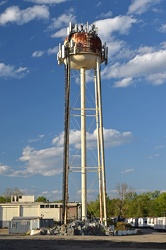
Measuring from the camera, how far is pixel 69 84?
229 feet

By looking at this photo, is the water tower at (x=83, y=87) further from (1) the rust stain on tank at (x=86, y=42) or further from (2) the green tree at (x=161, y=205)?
(2) the green tree at (x=161, y=205)

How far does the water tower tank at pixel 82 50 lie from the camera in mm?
68562

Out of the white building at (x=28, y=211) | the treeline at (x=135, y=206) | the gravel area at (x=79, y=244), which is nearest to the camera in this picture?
the gravel area at (x=79, y=244)

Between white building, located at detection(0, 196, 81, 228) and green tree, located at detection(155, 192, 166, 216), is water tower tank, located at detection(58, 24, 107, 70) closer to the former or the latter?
white building, located at detection(0, 196, 81, 228)

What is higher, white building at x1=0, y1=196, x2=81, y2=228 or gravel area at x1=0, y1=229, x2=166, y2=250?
white building at x1=0, y1=196, x2=81, y2=228

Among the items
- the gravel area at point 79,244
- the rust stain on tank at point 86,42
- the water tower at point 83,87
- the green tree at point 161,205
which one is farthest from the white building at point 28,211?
the gravel area at point 79,244

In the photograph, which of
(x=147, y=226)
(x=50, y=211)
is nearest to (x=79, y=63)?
(x=50, y=211)

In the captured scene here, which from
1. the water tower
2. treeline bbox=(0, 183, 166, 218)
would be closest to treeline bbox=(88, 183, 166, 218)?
treeline bbox=(0, 183, 166, 218)

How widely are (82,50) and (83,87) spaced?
17.9 feet

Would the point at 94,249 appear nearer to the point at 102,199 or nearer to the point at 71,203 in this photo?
the point at 102,199

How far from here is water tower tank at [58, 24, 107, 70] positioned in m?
68.6

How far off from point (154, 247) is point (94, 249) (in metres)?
6.27

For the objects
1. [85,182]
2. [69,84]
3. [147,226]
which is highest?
[69,84]

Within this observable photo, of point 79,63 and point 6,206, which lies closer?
point 79,63
